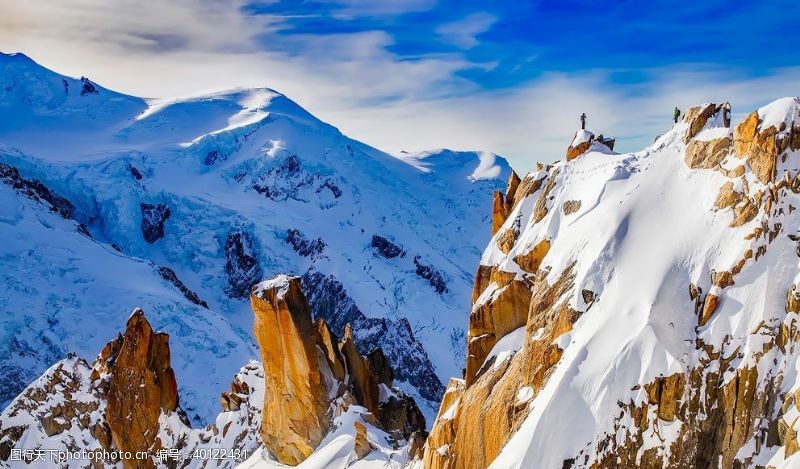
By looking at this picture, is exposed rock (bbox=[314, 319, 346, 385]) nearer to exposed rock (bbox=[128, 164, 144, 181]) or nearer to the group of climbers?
the group of climbers

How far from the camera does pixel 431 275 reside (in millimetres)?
158750

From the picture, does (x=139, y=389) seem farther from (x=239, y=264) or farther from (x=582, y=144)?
(x=239, y=264)

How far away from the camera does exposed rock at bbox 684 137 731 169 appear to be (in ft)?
87.5

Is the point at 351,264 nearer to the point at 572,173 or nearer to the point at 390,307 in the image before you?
the point at 390,307

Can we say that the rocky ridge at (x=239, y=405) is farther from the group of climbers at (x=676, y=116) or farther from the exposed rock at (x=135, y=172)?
the exposed rock at (x=135, y=172)

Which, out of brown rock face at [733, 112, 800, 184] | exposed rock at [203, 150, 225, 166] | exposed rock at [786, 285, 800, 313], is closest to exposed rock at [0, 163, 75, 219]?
exposed rock at [203, 150, 225, 166]

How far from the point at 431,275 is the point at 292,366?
11437 cm

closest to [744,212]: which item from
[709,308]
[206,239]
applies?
[709,308]

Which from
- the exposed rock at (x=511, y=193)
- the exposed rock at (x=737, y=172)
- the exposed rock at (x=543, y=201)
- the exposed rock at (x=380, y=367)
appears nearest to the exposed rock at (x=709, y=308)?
the exposed rock at (x=737, y=172)

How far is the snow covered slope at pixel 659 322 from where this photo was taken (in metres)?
22.6

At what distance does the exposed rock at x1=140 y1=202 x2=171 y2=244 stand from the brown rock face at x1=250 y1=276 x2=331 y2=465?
10358cm

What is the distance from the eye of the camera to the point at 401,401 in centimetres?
5159

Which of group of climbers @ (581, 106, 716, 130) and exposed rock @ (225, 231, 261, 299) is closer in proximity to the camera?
group of climbers @ (581, 106, 716, 130)

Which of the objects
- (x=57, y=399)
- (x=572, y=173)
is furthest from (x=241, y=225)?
(x=572, y=173)
